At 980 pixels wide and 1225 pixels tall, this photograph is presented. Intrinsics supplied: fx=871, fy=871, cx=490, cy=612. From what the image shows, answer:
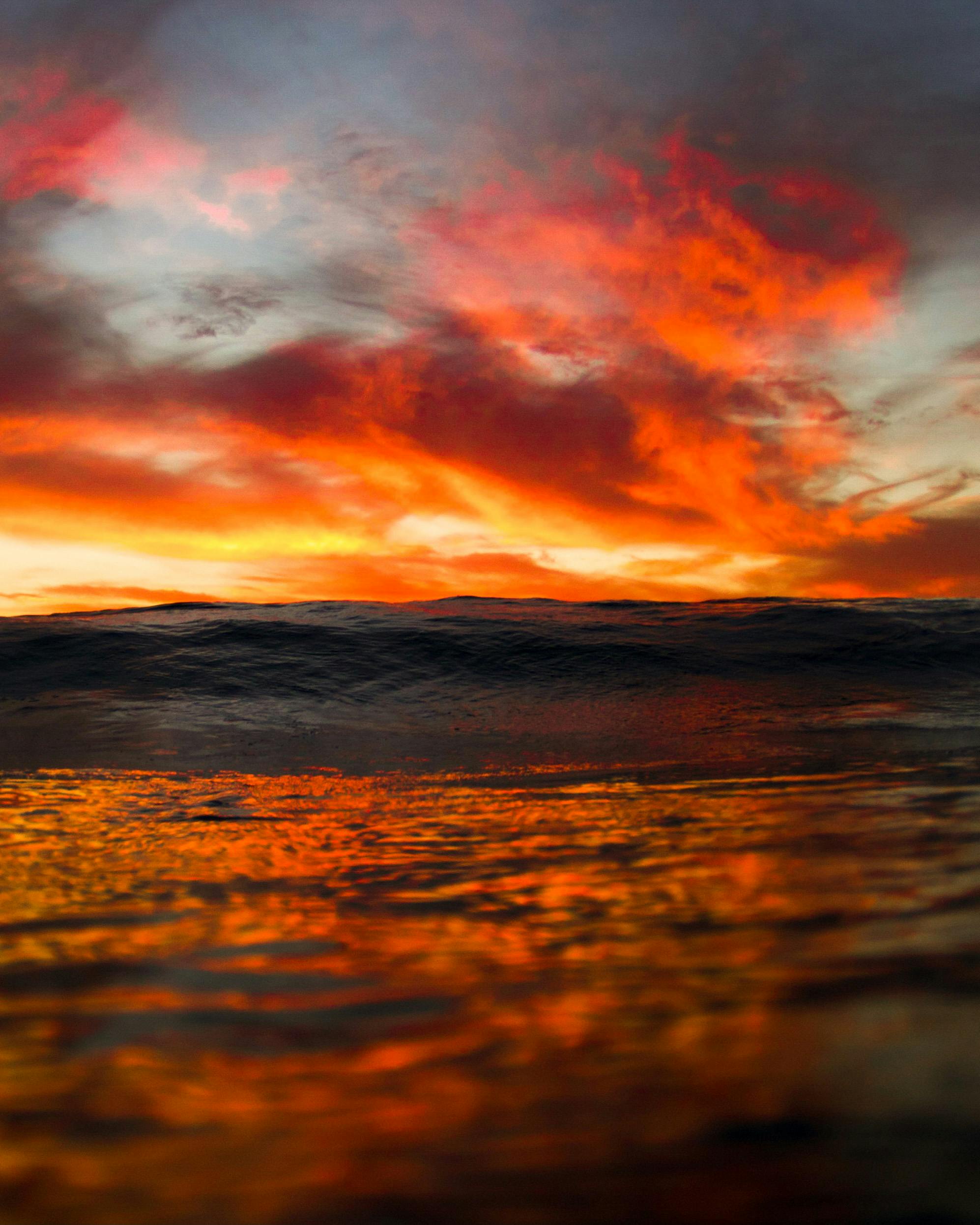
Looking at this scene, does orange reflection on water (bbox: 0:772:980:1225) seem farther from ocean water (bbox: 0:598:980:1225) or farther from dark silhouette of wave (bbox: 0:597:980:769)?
dark silhouette of wave (bbox: 0:597:980:769)

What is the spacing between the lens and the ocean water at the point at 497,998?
0.73 m

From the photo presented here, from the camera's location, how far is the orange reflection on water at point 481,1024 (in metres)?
0.74

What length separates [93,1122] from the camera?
85 centimetres

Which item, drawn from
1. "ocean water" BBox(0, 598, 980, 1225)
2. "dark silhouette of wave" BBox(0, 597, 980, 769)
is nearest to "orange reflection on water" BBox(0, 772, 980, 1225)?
"ocean water" BBox(0, 598, 980, 1225)

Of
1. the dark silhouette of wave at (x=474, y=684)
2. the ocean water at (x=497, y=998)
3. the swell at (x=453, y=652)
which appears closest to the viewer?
the ocean water at (x=497, y=998)

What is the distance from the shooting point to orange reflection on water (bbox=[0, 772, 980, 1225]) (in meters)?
0.74

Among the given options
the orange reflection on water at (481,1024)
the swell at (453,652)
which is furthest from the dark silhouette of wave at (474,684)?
the orange reflection on water at (481,1024)

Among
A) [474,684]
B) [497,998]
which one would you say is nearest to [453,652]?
[474,684]

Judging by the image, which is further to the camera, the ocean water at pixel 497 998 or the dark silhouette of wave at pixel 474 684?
the dark silhouette of wave at pixel 474 684

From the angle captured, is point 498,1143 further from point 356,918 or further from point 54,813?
point 54,813

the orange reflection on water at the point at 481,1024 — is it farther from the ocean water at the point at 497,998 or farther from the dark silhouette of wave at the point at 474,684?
the dark silhouette of wave at the point at 474,684

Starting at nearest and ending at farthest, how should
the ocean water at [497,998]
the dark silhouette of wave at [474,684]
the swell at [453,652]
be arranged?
the ocean water at [497,998] < the dark silhouette of wave at [474,684] < the swell at [453,652]

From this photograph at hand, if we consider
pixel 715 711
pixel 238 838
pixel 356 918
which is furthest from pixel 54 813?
pixel 715 711

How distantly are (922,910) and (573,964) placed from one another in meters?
0.62
